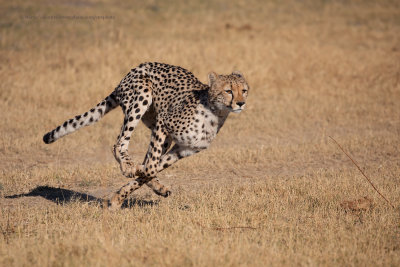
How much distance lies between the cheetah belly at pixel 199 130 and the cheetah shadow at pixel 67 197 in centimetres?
96

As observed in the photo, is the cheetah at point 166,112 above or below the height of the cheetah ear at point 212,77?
below

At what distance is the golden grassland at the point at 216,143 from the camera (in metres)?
4.68

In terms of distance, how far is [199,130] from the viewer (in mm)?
5676

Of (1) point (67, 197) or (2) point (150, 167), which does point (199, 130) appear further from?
(1) point (67, 197)

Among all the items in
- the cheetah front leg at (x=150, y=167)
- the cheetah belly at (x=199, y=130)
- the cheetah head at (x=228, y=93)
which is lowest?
the cheetah front leg at (x=150, y=167)

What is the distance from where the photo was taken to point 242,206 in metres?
5.85

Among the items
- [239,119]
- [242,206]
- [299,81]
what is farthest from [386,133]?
[242,206]

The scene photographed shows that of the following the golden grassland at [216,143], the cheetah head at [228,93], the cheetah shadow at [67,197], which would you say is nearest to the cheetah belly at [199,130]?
the cheetah head at [228,93]

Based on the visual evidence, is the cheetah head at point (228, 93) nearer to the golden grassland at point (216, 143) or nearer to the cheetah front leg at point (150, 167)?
the cheetah front leg at point (150, 167)

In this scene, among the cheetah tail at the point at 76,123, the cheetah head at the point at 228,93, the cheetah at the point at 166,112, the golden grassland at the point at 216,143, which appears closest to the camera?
the golden grassland at the point at 216,143

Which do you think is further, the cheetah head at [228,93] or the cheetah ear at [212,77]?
the cheetah ear at [212,77]

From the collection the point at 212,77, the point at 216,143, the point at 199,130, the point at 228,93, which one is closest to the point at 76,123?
the point at 199,130

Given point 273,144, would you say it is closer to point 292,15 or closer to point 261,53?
point 261,53

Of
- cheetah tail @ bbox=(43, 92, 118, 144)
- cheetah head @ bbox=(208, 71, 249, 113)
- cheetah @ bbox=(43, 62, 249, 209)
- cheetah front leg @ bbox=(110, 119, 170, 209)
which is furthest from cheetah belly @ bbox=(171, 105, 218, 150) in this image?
cheetah tail @ bbox=(43, 92, 118, 144)
